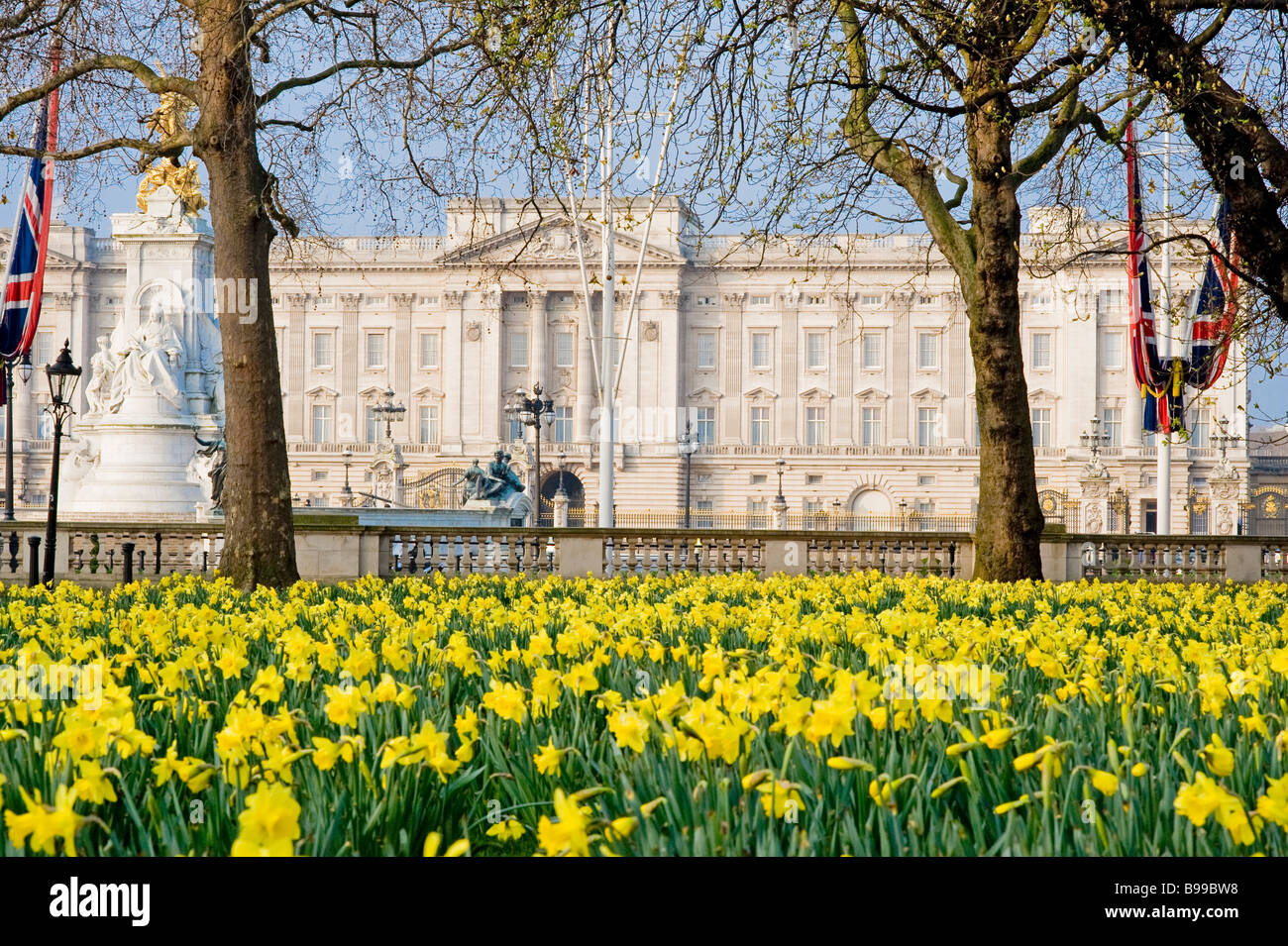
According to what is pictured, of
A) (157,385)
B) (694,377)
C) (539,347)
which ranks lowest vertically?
(157,385)

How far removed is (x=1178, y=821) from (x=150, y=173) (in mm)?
23178

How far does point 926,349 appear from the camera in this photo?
81438mm

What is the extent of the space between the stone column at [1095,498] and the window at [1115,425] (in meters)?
13.6

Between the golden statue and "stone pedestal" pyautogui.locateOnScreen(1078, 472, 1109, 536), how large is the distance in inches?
1974

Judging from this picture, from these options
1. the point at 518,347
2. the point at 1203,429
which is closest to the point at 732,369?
the point at 518,347

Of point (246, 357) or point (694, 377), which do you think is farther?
point (694, 377)

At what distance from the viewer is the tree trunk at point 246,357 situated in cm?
1245

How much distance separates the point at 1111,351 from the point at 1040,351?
4.00 m

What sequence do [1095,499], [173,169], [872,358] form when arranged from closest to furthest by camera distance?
1. [173,169]
2. [1095,499]
3. [872,358]

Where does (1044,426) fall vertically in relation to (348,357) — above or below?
below

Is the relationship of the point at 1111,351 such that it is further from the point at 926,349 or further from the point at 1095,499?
the point at 1095,499

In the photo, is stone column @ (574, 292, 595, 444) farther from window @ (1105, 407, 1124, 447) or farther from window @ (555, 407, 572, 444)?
window @ (1105, 407, 1124, 447)
